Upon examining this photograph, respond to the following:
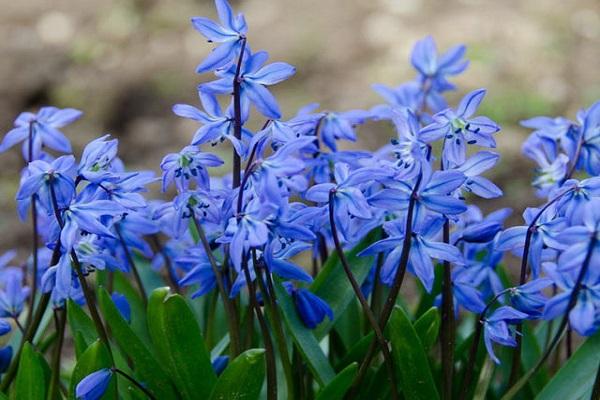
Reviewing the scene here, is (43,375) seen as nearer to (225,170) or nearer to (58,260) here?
(58,260)

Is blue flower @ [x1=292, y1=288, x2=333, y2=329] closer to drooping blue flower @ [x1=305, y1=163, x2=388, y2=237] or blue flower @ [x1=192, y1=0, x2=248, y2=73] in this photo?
drooping blue flower @ [x1=305, y1=163, x2=388, y2=237]

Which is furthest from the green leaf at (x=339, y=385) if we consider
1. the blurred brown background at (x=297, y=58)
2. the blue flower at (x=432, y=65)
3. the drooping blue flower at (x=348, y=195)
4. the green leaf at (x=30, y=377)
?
the blurred brown background at (x=297, y=58)

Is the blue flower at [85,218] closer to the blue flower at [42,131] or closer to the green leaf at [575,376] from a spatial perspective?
the blue flower at [42,131]

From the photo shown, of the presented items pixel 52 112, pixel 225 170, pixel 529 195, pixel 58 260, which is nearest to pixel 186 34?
pixel 225 170

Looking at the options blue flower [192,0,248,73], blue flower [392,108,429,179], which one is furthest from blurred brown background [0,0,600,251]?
blue flower [192,0,248,73]

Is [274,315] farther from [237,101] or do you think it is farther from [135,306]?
[135,306]


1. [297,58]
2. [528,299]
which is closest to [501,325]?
[528,299]
